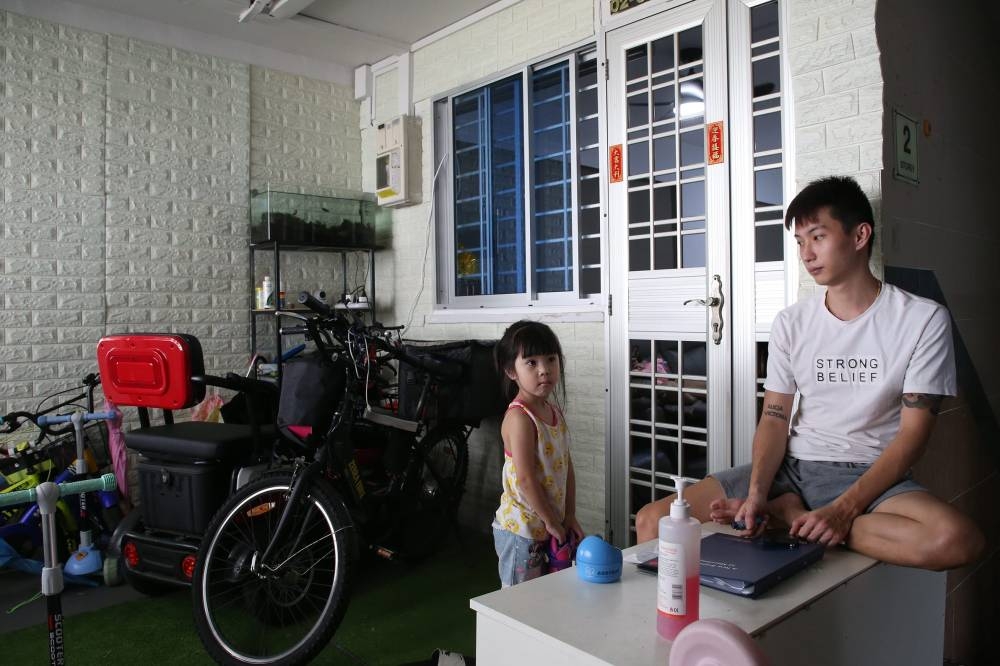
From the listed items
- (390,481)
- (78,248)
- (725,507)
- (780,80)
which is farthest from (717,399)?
(78,248)

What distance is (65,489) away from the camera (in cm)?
169

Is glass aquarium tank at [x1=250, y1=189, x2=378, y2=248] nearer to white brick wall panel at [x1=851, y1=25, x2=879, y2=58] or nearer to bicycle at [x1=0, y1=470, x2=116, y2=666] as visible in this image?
bicycle at [x1=0, y1=470, x2=116, y2=666]

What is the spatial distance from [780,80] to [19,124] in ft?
12.1

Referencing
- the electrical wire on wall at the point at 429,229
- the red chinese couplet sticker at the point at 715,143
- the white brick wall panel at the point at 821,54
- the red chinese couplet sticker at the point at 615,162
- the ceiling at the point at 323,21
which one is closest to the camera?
the white brick wall panel at the point at 821,54

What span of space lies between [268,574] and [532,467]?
990 millimetres

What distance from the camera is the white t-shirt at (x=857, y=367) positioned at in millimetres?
1826

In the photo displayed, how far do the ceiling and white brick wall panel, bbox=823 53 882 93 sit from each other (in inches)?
83.7

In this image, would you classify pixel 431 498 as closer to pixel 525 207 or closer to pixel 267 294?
pixel 525 207

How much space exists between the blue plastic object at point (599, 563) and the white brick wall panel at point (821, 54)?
1.79 metres

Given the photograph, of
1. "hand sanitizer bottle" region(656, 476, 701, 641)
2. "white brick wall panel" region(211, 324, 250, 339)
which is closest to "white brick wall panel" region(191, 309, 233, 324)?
"white brick wall panel" region(211, 324, 250, 339)

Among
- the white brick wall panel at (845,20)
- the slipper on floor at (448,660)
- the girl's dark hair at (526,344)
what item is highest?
the white brick wall panel at (845,20)

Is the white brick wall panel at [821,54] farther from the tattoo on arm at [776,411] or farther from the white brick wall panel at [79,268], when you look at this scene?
the white brick wall panel at [79,268]

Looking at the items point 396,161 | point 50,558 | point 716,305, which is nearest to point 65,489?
point 50,558

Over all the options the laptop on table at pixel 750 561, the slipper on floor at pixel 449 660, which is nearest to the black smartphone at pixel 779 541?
the laptop on table at pixel 750 561
